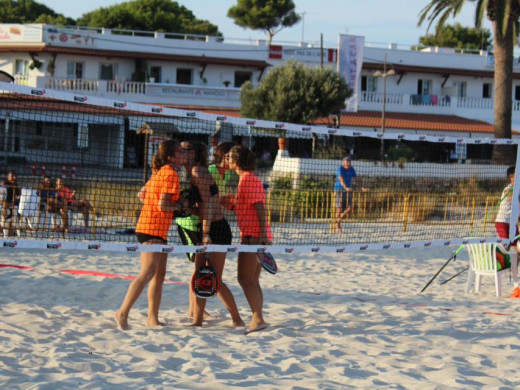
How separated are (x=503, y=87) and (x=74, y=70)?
20.3 meters

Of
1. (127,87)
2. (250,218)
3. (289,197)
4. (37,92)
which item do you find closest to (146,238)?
(250,218)

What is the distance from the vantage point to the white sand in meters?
5.16

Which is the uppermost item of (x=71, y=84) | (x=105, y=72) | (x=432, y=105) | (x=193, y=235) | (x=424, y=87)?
(x=424, y=87)

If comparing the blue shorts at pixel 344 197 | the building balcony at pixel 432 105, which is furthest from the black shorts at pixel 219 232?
the building balcony at pixel 432 105

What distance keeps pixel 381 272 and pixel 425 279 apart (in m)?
0.68

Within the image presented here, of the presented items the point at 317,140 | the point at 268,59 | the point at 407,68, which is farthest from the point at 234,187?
the point at 407,68

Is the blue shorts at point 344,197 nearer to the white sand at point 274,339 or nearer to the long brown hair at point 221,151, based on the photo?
the white sand at point 274,339

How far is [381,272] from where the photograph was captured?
10461 millimetres

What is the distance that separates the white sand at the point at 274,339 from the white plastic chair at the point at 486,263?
24cm

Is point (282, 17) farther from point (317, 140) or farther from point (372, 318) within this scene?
point (372, 318)

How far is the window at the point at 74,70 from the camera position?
34969mm

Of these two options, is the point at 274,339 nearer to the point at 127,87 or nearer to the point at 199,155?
the point at 199,155

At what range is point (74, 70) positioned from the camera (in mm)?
35156

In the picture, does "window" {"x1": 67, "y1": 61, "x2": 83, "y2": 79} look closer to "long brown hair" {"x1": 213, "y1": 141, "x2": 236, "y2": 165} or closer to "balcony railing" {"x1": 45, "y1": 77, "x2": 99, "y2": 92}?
"balcony railing" {"x1": 45, "y1": 77, "x2": 99, "y2": 92}
